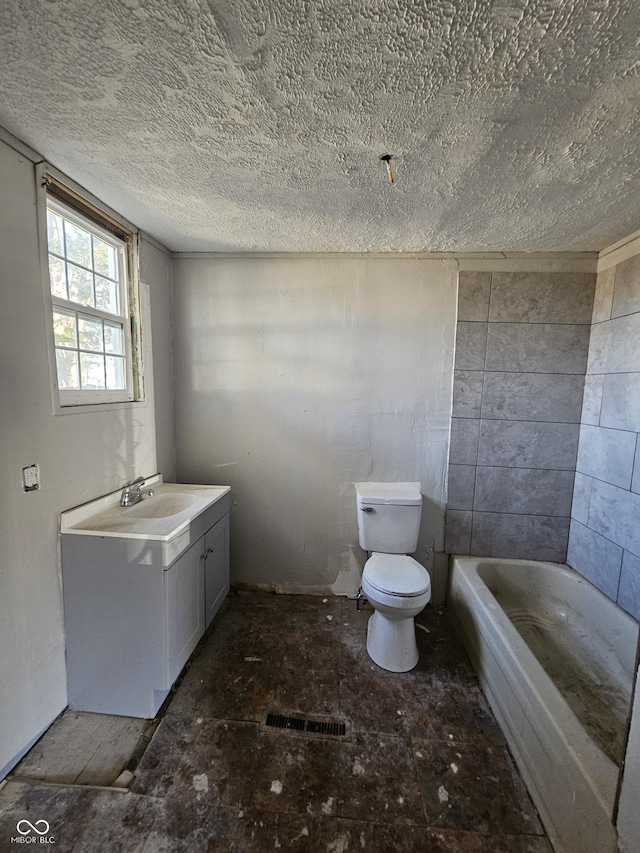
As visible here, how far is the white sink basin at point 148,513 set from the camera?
1.42m

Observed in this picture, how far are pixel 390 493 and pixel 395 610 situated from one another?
0.69m

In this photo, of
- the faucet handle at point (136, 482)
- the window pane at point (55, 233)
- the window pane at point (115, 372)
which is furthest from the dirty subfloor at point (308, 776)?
the window pane at point (55, 233)

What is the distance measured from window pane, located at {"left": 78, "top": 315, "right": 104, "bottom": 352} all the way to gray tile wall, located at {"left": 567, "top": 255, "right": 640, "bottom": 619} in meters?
2.74

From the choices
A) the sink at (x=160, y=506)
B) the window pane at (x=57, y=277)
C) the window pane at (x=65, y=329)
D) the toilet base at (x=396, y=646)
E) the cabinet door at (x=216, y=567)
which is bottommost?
the toilet base at (x=396, y=646)

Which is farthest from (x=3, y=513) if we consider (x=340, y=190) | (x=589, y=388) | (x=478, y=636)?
(x=589, y=388)

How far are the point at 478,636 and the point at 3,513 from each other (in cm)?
217

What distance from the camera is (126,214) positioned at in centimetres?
169

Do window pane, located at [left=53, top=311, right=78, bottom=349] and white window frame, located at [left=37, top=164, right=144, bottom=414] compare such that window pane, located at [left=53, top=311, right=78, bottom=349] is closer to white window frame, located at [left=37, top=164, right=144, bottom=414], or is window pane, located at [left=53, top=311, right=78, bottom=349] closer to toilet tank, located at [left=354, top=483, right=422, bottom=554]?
white window frame, located at [left=37, top=164, right=144, bottom=414]

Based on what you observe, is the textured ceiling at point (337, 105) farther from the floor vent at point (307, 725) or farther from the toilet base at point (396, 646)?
the floor vent at point (307, 725)

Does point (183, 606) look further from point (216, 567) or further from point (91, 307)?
point (91, 307)

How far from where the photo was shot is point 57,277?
1433 mm

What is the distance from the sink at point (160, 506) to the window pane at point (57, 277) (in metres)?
1.06

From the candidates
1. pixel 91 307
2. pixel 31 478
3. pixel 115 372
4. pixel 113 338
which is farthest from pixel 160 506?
pixel 91 307

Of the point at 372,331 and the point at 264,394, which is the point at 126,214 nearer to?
the point at 264,394
